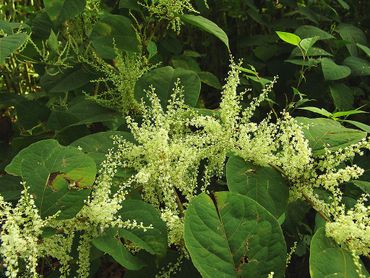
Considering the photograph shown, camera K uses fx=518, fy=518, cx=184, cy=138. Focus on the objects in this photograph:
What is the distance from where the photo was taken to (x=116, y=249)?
1033 mm

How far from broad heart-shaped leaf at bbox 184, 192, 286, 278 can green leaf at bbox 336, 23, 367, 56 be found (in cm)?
135

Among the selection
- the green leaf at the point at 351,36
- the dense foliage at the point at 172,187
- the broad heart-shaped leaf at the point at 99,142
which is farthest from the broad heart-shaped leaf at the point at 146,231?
the green leaf at the point at 351,36

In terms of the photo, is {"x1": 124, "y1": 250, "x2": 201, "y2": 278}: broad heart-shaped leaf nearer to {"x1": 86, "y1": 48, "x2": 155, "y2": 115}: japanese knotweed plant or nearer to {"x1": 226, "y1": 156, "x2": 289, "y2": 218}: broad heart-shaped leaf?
{"x1": 226, "y1": 156, "x2": 289, "y2": 218}: broad heart-shaped leaf

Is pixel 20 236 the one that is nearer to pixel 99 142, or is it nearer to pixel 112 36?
pixel 99 142

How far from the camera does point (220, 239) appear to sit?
3.35 ft

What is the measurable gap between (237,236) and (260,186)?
153 mm

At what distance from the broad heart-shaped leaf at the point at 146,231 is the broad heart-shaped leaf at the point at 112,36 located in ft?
2.49

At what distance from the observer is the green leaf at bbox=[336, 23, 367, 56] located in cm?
218

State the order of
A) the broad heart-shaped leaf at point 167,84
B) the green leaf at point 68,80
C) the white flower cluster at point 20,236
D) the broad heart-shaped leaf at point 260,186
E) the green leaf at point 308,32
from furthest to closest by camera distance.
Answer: the green leaf at point 308,32 < the green leaf at point 68,80 < the broad heart-shaped leaf at point 167,84 < the broad heart-shaped leaf at point 260,186 < the white flower cluster at point 20,236

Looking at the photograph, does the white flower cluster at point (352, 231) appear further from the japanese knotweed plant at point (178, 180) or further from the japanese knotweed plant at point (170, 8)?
the japanese knotweed plant at point (170, 8)

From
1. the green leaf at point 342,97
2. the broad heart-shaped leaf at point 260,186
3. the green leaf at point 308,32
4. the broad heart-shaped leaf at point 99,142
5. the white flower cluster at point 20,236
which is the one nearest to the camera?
the white flower cluster at point 20,236

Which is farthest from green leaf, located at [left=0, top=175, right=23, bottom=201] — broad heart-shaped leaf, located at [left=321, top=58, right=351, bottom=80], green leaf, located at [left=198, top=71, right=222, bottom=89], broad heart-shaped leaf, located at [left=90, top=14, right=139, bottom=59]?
broad heart-shaped leaf, located at [left=321, top=58, right=351, bottom=80]

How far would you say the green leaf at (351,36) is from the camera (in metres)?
2.18

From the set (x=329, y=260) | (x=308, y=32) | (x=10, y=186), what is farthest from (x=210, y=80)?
(x=329, y=260)
